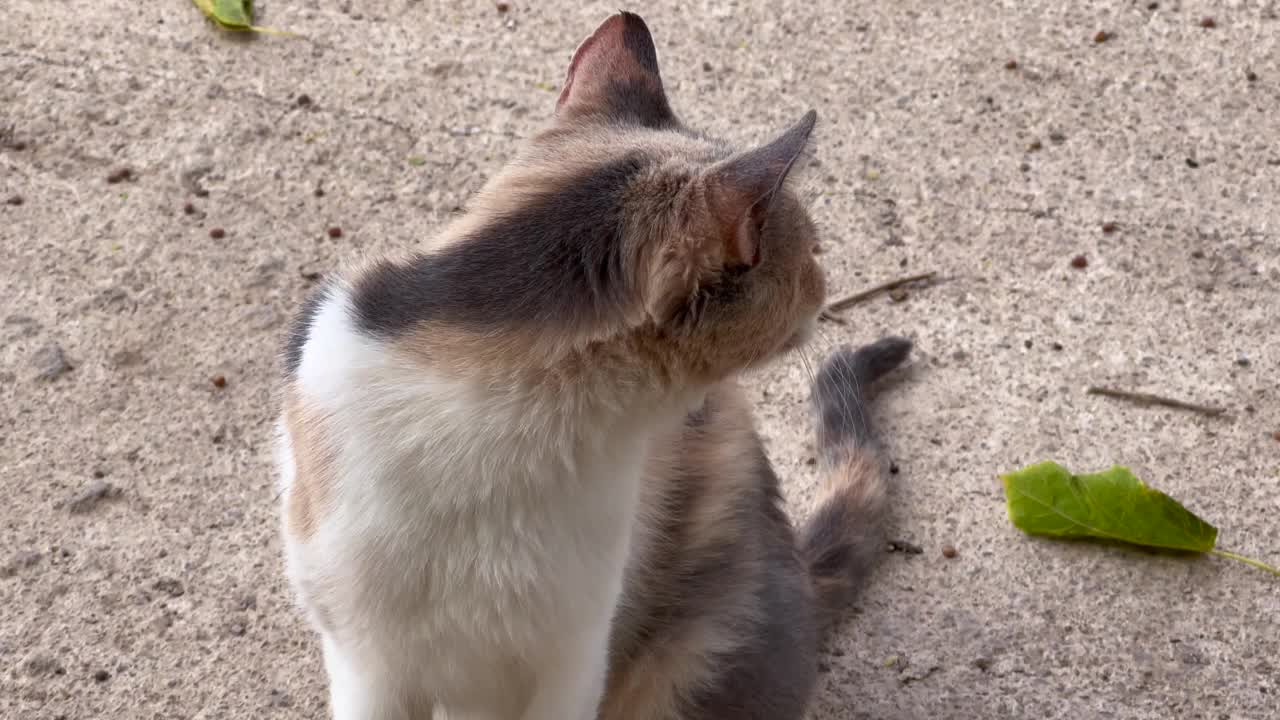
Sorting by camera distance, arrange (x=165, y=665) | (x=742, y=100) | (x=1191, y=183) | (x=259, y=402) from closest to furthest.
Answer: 1. (x=165, y=665)
2. (x=259, y=402)
3. (x=1191, y=183)
4. (x=742, y=100)

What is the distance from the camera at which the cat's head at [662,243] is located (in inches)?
56.1

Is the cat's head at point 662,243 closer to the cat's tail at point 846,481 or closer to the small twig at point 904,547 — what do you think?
the cat's tail at point 846,481

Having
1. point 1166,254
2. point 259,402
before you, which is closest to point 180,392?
point 259,402

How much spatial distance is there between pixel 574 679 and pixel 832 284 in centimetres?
146

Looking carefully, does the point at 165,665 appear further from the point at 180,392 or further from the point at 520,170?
the point at 520,170

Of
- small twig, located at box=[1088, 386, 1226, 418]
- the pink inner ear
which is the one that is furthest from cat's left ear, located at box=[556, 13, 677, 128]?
small twig, located at box=[1088, 386, 1226, 418]

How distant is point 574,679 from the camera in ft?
5.65

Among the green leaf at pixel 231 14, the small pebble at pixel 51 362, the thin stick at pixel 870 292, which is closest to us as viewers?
the small pebble at pixel 51 362

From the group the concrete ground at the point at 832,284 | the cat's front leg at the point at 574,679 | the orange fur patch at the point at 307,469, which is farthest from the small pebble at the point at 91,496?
the cat's front leg at the point at 574,679

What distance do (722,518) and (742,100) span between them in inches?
64.7

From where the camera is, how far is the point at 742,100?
10.8 ft

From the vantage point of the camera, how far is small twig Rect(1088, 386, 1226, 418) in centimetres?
265

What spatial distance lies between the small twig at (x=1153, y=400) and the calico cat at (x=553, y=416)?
3.89 ft

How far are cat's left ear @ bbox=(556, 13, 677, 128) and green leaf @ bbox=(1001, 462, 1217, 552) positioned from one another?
110 centimetres
